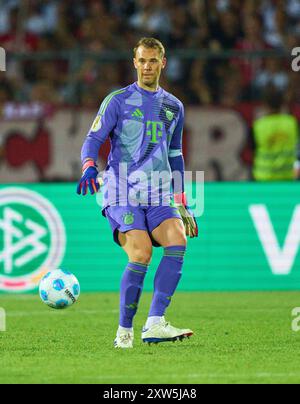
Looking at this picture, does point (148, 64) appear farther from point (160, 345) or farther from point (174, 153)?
point (160, 345)

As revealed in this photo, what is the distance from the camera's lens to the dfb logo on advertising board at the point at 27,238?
42.5 ft

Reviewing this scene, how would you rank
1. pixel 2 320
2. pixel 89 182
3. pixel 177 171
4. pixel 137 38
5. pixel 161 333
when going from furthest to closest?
pixel 137 38 → pixel 2 320 → pixel 177 171 → pixel 161 333 → pixel 89 182

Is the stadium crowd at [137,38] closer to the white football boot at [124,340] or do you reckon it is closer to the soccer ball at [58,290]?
the soccer ball at [58,290]

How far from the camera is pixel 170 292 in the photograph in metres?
8.13

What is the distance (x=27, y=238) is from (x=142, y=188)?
16.8 feet

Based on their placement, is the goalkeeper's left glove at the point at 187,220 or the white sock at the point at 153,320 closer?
the white sock at the point at 153,320

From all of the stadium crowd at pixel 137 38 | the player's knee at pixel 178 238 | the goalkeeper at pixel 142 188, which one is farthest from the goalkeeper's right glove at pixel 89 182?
the stadium crowd at pixel 137 38

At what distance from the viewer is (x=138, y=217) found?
26.6ft

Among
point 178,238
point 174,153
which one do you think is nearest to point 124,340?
point 178,238

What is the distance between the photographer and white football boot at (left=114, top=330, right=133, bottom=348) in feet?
26.2

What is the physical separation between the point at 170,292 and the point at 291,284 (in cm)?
492

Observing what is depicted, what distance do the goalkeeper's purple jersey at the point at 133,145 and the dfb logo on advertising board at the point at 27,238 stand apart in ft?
16.0

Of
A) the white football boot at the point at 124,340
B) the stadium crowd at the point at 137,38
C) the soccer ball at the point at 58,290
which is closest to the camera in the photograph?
the white football boot at the point at 124,340

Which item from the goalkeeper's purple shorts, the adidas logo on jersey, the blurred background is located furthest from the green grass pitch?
the blurred background
